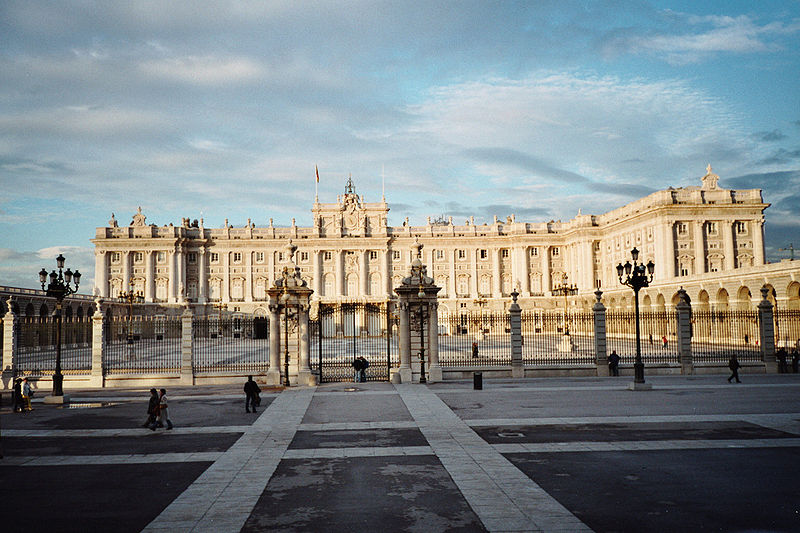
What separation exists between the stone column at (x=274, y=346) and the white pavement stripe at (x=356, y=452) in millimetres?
13078

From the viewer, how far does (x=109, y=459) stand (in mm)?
13367

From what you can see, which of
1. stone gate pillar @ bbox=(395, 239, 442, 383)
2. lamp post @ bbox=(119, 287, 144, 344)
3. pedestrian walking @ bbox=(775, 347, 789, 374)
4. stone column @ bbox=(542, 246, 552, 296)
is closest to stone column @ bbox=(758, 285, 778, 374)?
pedestrian walking @ bbox=(775, 347, 789, 374)

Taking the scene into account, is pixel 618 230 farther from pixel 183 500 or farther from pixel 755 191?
pixel 183 500

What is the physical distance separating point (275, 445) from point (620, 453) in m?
7.46

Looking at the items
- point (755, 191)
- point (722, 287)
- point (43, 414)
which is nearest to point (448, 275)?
point (755, 191)

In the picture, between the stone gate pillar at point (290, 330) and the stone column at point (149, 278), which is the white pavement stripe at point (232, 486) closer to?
the stone gate pillar at point (290, 330)

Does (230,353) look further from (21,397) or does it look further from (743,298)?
(743,298)

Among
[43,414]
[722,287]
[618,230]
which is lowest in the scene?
[43,414]

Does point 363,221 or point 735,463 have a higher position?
point 363,221

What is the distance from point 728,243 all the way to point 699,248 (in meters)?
3.63

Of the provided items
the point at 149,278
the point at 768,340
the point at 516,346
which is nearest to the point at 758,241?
the point at 768,340

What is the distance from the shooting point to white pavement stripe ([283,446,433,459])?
524 inches

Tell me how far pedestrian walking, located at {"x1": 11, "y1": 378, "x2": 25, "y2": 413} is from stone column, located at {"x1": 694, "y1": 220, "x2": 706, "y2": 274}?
241 ft

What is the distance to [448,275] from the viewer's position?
10612 centimetres
